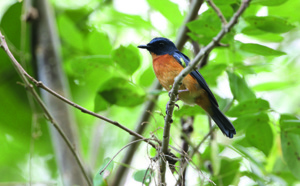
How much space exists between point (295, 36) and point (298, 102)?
0.89 m

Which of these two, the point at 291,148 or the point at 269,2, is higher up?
the point at 269,2

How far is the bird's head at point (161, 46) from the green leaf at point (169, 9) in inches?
8.2

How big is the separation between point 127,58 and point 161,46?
72 cm

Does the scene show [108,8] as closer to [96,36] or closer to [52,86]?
[96,36]

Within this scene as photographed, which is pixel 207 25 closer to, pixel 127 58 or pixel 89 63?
pixel 127 58

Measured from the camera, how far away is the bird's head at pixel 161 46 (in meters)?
3.93

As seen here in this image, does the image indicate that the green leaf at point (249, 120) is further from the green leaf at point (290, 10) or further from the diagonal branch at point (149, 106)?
the green leaf at point (290, 10)

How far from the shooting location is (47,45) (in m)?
4.39

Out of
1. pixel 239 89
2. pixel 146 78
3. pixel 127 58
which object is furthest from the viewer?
pixel 146 78

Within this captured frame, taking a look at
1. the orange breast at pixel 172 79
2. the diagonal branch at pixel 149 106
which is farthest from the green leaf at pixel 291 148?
the diagonal branch at pixel 149 106

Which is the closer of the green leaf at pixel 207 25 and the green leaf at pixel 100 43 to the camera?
the green leaf at pixel 207 25

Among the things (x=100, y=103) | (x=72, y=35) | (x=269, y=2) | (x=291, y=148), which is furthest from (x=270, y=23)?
(x=72, y=35)

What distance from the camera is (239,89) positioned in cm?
312

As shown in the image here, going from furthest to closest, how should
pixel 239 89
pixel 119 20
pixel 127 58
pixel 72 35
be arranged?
pixel 72 35 < pixel 119 20 < pixel 127 58 < pixel 239 89
